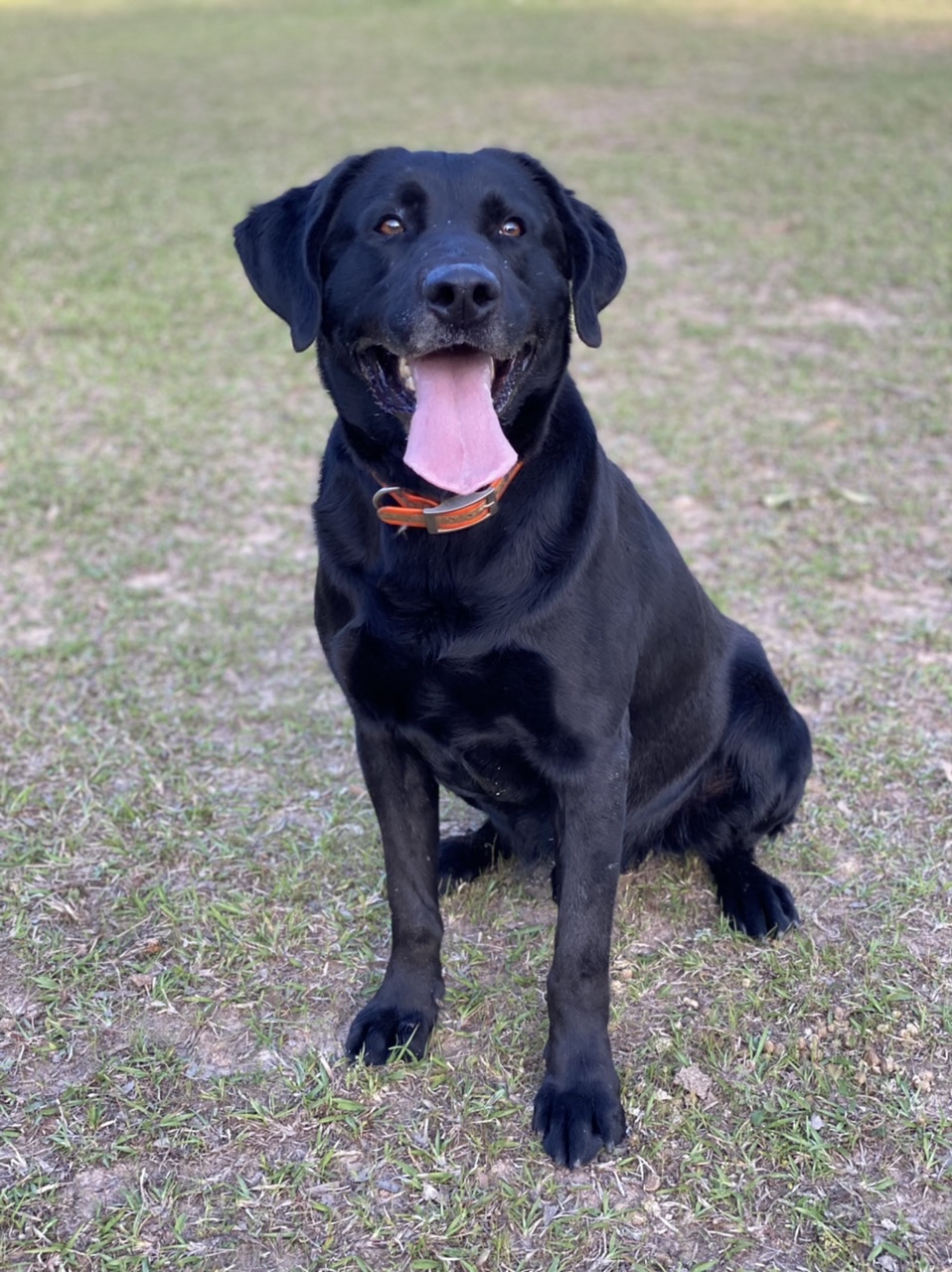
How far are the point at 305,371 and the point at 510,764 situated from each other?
4.23 m

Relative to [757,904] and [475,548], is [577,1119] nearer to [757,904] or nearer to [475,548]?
[757,904]

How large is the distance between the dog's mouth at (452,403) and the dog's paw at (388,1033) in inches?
41.8

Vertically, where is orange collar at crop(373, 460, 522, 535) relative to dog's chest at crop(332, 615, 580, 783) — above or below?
above

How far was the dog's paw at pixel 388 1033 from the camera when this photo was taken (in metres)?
2.43

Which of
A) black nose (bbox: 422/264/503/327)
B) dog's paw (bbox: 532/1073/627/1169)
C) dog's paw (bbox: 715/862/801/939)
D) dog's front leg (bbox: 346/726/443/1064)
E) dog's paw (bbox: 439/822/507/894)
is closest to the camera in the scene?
black nose (bbox: 422/264/503/327)

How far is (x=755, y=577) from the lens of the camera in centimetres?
429

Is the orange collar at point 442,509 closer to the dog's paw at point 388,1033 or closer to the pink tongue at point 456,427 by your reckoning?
the pink tongue at point 456,427

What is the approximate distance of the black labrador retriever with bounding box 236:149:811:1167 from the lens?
221cm

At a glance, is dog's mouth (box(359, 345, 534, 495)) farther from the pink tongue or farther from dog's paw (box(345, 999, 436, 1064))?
dog's paw (box(345, 999, 436, 1064))

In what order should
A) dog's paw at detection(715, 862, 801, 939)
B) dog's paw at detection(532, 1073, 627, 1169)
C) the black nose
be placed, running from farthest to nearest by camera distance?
dog's paw at detection(715, 862, 801, 939) < dog's paw at detection(532, 1073, 627, 1169) < the black nose

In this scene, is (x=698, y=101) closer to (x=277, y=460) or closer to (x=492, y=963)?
(x=277, y=460)

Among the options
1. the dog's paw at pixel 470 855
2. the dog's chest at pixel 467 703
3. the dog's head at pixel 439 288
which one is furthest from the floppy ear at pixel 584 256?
the dog's paw at pixel 470 855

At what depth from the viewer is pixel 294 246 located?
92.8 inches

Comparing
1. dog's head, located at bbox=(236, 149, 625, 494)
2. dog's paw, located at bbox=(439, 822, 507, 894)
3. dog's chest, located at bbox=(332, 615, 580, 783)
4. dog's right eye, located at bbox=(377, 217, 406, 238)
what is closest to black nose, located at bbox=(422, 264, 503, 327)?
dog's head, located at bbox=(236, 149, 625, 494)
